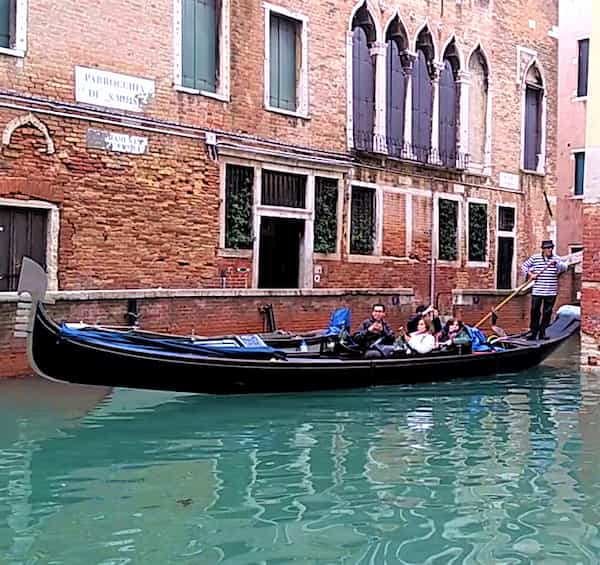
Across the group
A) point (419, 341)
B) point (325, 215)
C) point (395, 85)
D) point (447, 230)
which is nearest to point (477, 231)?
point (447, 230)

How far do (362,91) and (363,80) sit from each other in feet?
0.44

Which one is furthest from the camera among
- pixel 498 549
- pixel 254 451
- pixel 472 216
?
pixel 472 216

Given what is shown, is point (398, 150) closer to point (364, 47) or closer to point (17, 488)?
point (364, 47)

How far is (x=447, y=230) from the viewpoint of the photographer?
1223 cm

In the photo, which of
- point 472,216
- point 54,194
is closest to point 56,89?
point 54,194

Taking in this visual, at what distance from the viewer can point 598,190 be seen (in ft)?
26.5

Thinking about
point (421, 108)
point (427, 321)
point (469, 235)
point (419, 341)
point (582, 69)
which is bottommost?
point (419, 341)

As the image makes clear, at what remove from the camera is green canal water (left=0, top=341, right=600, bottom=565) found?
11.0ft

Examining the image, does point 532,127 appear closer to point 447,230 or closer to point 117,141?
point 447,230

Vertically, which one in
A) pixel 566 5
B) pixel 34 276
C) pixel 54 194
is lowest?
pixel 34 276

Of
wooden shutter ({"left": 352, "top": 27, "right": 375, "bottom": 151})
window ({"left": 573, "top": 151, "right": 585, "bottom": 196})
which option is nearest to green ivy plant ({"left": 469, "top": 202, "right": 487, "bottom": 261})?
wooden shutter ({"left": 352, "top": 27, "right": 375, "bottom": 151})

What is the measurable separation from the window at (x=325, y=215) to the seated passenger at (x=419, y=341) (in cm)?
255

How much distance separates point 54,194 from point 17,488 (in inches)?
167

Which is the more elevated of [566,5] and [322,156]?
[566,5]
